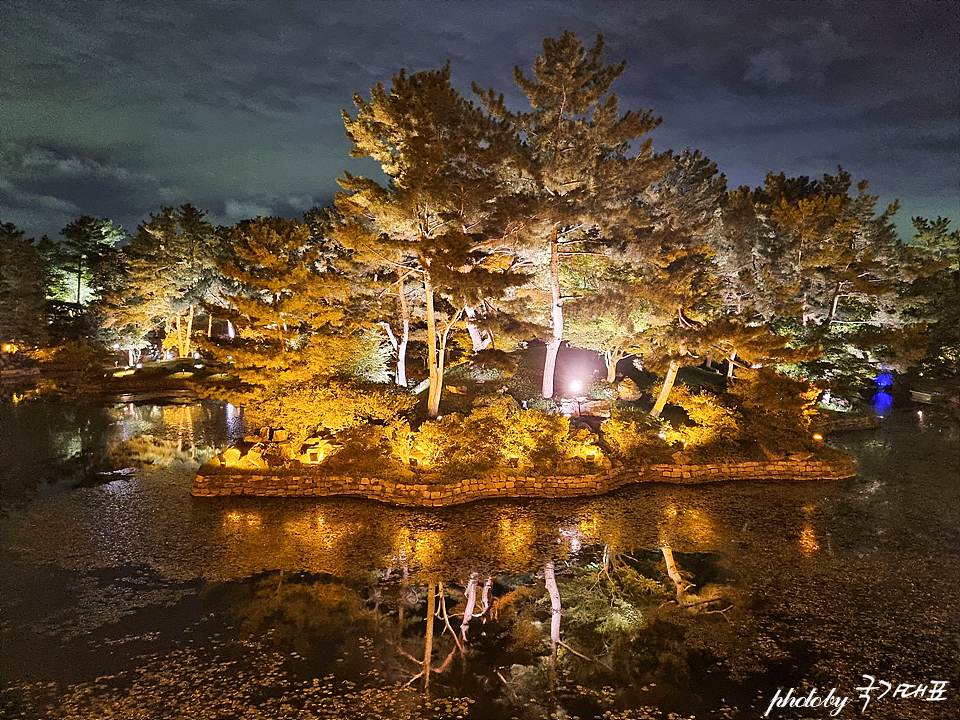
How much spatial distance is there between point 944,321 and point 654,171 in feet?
69.2

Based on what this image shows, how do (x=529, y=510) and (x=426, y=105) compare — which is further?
(x=426, y=105)

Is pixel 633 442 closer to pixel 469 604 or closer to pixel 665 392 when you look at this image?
pixel 665 392

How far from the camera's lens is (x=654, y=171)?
20.8m

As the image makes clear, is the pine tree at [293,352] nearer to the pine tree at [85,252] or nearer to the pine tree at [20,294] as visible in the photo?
the pine tree at [20,294]

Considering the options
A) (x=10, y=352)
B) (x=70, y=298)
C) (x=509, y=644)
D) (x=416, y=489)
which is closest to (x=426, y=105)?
(x=416, y=489)

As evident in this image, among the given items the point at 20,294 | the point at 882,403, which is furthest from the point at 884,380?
the point at 20,294

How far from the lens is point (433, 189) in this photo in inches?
663

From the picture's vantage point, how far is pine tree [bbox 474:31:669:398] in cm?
2033

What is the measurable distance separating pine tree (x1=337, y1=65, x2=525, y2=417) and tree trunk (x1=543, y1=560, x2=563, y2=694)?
28.8 feet

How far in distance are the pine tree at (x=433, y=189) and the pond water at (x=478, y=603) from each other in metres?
7.06

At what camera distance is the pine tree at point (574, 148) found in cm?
2033

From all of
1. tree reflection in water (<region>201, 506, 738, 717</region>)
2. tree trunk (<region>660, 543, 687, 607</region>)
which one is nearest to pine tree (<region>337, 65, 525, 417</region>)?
tree reflection in water (<region>201, 506, 738, 717</region>)

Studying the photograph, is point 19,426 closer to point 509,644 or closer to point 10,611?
point 10,611

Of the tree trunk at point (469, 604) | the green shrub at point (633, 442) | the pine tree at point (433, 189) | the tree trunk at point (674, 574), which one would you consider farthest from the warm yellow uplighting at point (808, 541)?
the pine tree at point (433, 189)
